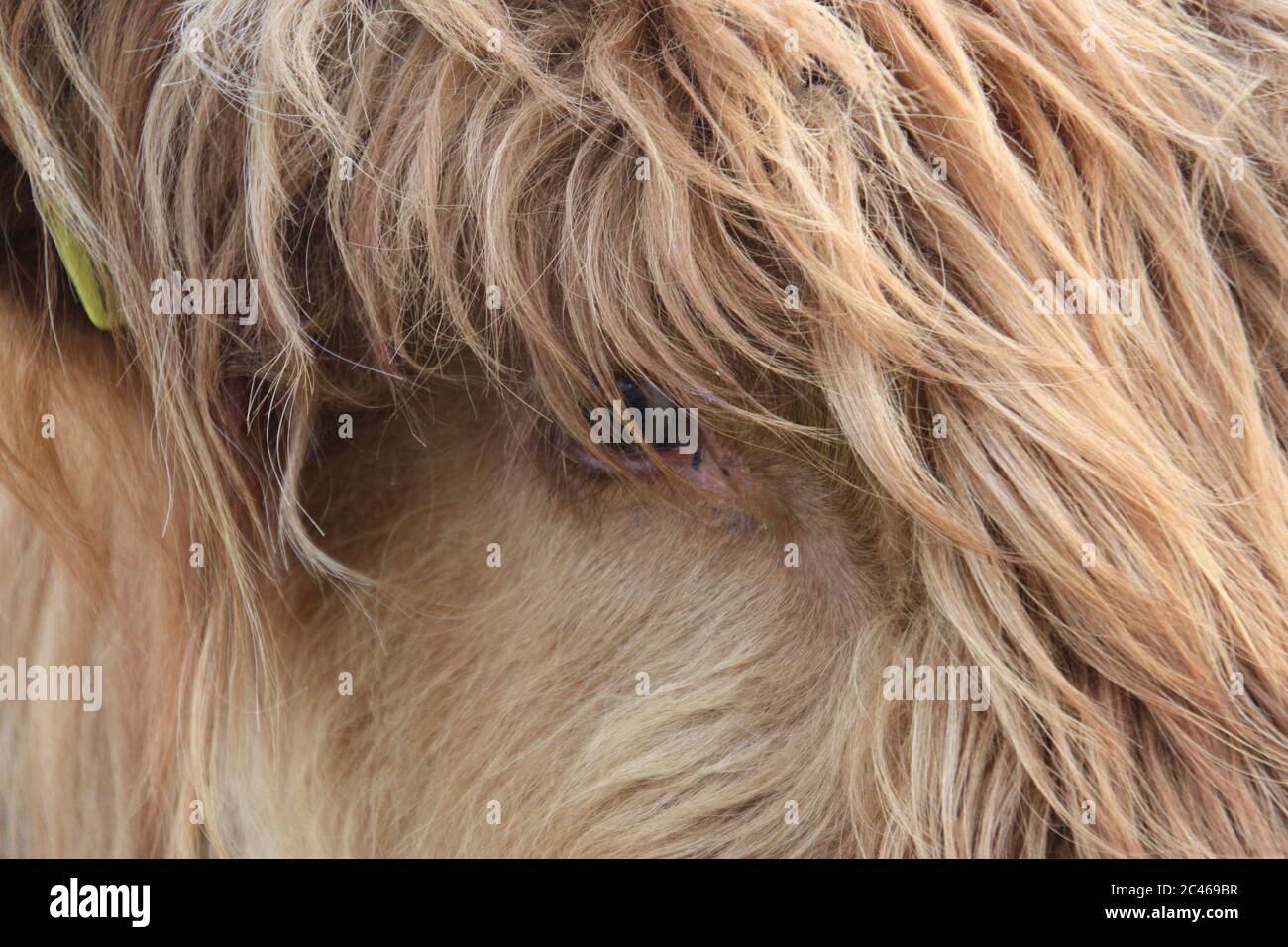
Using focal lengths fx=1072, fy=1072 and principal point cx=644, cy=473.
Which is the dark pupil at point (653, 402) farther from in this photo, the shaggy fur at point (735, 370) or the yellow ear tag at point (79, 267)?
the yellow ear tag at point (79, 267)

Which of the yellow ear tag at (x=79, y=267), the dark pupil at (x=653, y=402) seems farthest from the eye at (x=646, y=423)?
the yellow ear tag at (x=79, y=267)

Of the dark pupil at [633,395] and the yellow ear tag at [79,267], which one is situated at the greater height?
the yellow ear tag at [79,267]

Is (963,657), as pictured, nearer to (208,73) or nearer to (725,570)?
(725,570)

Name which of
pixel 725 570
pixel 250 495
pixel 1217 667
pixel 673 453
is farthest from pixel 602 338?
pixel 1217 667

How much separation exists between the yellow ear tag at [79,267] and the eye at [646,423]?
1.39 ft

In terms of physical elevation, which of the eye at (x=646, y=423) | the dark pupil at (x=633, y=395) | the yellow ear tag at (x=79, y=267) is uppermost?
the yellow ear tag at (x=79, y=267)

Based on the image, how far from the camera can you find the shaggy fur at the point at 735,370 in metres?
0.83

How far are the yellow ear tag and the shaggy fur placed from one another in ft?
0.04

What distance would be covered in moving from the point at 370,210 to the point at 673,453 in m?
0.32

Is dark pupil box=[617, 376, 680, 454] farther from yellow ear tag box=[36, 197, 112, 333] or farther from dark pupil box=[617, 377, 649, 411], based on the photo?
yellow ear tag box=[36, 197, 112, 333]

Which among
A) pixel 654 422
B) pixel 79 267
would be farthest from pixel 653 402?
pixel 79 267

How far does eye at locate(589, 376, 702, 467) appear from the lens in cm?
90

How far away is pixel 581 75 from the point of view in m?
0.83

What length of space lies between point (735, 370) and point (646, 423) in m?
0.09
